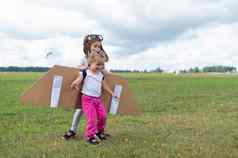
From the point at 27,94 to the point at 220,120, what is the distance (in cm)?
478

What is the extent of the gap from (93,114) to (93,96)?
314 millimetres

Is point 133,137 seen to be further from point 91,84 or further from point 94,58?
point 94,58

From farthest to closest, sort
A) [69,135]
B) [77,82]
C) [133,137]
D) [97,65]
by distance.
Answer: [133,137] < [69,135] < [77,82] < [97,65]

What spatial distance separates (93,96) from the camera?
751 cm

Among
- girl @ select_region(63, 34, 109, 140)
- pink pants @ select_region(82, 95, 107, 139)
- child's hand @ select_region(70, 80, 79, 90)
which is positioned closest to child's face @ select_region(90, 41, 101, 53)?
girl @ select_region(63, 34, 109, 140)

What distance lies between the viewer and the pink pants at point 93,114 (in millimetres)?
7387

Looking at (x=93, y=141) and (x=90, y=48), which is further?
(x=90, y=48)

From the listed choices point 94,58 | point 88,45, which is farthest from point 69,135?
point 88,45

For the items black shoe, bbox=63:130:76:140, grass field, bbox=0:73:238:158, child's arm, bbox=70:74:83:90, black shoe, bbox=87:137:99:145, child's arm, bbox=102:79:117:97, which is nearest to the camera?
grass field, bbox=0:73:238:158

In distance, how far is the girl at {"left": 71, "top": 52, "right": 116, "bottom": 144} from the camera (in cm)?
738

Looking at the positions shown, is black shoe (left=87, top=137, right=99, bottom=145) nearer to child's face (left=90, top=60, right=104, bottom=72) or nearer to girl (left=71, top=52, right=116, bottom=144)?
girl (left=71, top=52, right=116, bottom=144)

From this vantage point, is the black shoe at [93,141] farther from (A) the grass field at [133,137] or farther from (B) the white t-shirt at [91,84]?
(B) the white t-shirt at [91,84]

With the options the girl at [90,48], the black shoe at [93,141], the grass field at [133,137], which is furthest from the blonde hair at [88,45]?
the grass field at [133,137]

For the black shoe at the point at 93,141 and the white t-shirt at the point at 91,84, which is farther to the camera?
the white t-shirt at the point at 91,84
